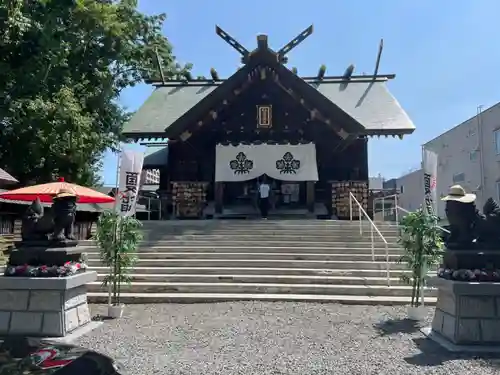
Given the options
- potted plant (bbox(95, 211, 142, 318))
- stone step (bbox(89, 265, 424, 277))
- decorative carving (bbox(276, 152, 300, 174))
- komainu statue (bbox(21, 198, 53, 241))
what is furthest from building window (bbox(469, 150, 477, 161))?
komainu statue (bbox(21, 198, 53, 241))

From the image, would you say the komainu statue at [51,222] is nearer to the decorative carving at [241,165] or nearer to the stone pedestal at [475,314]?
the stone pedestal at [475,314]

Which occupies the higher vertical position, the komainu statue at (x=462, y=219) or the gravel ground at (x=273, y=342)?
the komainu statue at (x=462, y=219)

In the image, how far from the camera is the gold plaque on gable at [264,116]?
53.2 feet

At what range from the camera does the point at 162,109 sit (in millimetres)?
18422

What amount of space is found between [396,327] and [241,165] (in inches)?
388

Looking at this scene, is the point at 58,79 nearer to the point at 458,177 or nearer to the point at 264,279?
the point at 264,279

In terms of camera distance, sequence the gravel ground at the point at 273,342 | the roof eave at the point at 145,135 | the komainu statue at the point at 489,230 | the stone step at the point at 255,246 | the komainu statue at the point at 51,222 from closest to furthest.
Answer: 1. the gravel ground at the point at 273,342
2. the komainu statue at the point at 489,230
3. the komainu statue at the point at 51,222
4. the stone step at the point at 255,246
5. the roof eave at the point at 145,135

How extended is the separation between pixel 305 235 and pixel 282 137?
18.9 feet

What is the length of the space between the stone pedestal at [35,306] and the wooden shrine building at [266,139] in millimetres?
9594

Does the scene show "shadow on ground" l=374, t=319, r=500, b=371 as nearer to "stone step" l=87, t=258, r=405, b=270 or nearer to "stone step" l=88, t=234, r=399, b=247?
"stone step" l=87, t=258, r=405, b=270

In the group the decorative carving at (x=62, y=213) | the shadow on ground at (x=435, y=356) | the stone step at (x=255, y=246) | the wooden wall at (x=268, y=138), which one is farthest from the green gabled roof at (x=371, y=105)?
the decorative carving at (x=62, y=213)

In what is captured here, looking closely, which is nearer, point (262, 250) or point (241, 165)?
point (262, 250)

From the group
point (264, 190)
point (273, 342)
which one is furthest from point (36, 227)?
point (264, 190)

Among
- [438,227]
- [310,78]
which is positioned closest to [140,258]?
[438,227]
